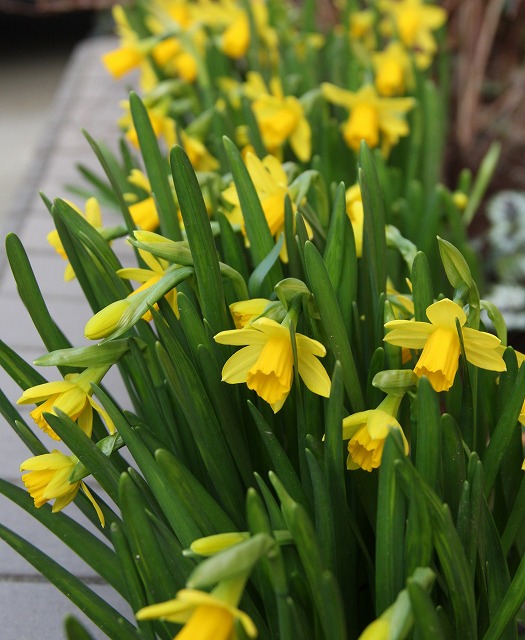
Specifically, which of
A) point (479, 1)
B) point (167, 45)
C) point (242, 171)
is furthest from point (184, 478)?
point (479, 1)

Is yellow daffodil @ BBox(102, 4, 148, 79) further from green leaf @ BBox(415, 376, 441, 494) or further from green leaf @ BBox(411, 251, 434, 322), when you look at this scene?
green leaf @ BBox(415, 376, 441, 494)

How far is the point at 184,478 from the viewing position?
0.82 metres

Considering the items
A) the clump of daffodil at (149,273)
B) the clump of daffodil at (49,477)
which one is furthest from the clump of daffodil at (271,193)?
the clump of daffodil at (49,477)

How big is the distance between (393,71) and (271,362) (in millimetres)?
1248

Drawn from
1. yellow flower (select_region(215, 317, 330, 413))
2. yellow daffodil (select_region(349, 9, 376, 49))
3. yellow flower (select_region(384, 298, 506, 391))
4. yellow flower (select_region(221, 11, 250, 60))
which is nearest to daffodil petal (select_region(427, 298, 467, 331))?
yellow flower (select_region(384, 298, 506, 391))

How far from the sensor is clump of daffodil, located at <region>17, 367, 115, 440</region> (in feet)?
2.93

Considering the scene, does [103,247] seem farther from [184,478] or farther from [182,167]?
[184,478]

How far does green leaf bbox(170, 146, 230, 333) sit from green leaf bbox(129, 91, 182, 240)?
Result: 0.26 meters

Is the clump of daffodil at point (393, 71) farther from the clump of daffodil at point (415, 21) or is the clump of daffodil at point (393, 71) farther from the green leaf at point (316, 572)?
the green leaf at point (316, 572)

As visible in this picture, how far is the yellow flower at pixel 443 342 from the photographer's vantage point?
2.82 feet

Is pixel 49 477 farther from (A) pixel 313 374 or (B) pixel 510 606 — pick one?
(B) pixel 510 606

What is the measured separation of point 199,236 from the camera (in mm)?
897

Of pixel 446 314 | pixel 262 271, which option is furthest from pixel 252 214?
pixel 446 314

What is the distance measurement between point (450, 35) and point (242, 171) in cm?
190
